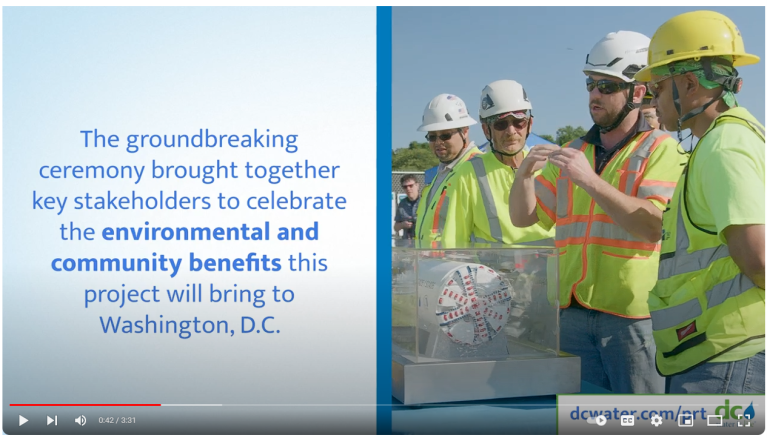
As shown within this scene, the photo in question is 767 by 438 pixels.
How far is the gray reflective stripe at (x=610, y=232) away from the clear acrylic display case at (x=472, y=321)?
465 millimetres

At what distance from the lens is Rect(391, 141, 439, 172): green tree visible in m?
2.87

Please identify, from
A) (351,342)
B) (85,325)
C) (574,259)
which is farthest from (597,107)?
(85,325)

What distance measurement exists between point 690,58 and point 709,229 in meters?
0.50

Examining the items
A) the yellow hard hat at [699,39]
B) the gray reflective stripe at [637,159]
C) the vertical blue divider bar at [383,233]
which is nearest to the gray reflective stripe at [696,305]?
the gray reflective stripe at [637,159]

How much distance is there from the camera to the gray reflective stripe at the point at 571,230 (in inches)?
108

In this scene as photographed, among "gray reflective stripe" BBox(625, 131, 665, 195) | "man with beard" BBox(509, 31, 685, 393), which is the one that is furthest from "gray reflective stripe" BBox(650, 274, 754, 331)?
"gray reflective stripe" BBox(625, 131, 665, 195)

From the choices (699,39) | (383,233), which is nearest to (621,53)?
(699,39)

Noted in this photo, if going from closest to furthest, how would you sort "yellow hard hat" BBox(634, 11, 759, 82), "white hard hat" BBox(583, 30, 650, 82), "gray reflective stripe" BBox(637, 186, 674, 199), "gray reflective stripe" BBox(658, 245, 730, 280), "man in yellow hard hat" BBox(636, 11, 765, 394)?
"man in yellow hard hat" BBox(636, 11, 765, 394) → "gray reflective stripe" BBox(658, 245, 730, 280) → "yellow hard hat" BBox(634, 11, 759, 82) → "gray reflective stripe" BBox(637, 186, 674, 199) → "white hard hat" BBox(583, 30, 650, 82)

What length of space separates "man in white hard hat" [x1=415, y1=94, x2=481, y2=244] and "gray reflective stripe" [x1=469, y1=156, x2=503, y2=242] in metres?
0.17

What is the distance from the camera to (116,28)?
2.21 meters

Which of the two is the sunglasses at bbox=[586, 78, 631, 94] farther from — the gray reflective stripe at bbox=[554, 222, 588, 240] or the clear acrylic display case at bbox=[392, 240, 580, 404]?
the clear acrylic display case at bbox=[392, 240, 580, 404]

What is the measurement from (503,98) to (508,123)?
0.21 metres

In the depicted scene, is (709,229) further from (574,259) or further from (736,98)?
(574,259)

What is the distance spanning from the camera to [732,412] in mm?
2240
